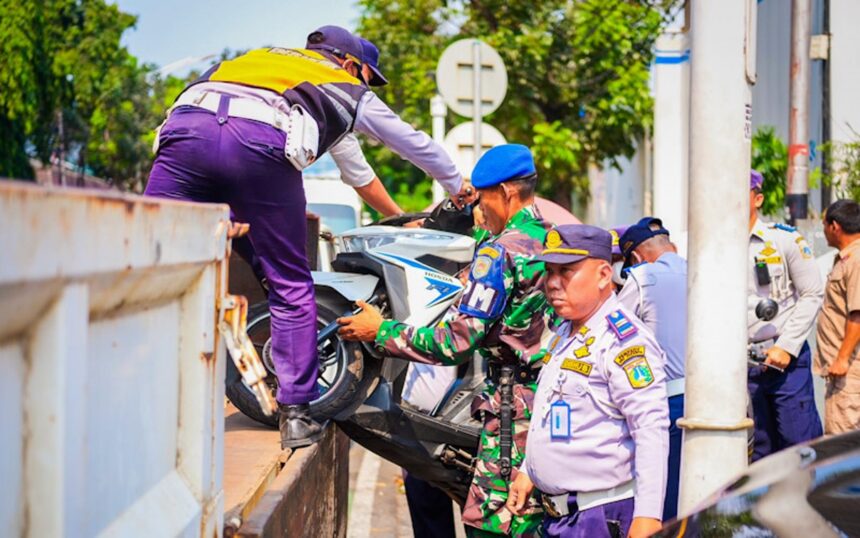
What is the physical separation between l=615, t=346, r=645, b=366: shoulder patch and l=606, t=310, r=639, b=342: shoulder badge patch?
2.1 inches

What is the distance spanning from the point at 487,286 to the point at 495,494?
30.0 inches

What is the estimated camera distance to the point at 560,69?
19.9m

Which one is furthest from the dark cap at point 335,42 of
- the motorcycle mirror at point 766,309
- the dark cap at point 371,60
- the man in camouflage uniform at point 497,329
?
the motorcycle mirror at point 766,309

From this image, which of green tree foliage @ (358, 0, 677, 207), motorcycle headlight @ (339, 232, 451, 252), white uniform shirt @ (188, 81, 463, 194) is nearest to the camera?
white uniform shirt @ (188, 81, 463, 194)

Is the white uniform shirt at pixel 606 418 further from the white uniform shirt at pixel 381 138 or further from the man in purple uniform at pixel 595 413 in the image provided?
the white uniform shirt at pixel 381 138

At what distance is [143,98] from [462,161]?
36.9 m

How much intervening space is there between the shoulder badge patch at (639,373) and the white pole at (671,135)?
9117 millimetres

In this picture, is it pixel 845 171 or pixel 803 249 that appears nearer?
pixel 803 249

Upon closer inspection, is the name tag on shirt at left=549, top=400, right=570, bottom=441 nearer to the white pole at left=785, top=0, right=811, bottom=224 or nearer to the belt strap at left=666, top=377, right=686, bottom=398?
the belt strap at left=666, top=377, right=686, bottom=398

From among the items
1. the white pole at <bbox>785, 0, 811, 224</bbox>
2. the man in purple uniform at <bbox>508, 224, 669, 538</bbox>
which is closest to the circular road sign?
the white pole at <bbox>785, 0, 811, 224</bbox>

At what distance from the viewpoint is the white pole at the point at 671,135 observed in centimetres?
1267

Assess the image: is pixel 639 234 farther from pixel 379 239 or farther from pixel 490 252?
pixel 490 252

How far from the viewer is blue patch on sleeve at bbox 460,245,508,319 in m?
4.16

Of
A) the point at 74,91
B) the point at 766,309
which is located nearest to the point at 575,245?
the point at 766,309
